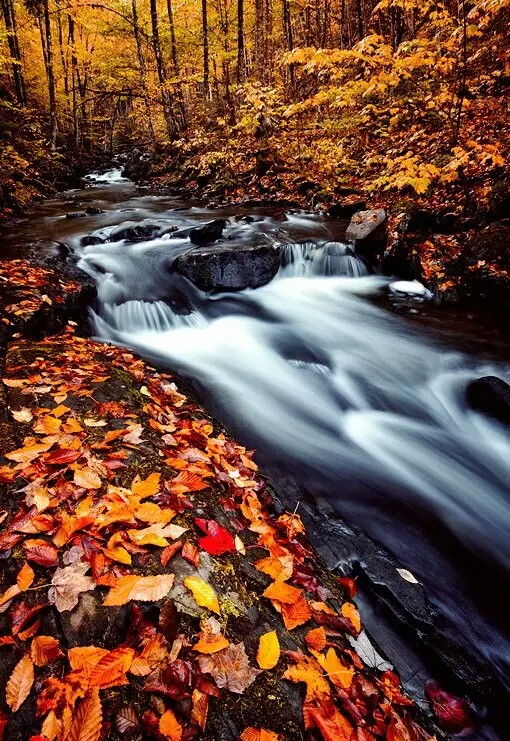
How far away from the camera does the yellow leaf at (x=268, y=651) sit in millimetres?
1833

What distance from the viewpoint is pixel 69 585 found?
1.91 meters

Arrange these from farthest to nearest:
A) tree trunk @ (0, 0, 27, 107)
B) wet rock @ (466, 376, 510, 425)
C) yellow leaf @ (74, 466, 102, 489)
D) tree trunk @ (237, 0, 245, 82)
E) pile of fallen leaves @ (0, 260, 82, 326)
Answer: tree trunk @ (0, 0, 27, 107)
tree trunk @ (237, 0, 245, 82)
wet rock @ (466, 376, 510, 425)
pile of fallen leaves @ (0, 260, 82, 326)
yellow leaf @ (74, 466, 102, 489)

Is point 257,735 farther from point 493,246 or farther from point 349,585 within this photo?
point 493,246

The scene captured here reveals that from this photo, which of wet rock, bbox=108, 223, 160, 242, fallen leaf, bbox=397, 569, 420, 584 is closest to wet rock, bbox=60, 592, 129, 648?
fallen leaf, bbox=397, 569, 420, 584

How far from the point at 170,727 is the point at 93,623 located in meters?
0.53

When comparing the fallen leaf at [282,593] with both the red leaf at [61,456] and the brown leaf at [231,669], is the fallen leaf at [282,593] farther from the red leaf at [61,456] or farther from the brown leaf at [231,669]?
the red leaf at [61,456]

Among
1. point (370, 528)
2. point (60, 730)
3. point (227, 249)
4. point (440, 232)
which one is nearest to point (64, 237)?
point (227, 249)

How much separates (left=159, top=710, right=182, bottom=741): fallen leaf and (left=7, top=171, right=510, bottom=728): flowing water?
91.2 inches

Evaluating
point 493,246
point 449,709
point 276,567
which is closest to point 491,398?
point 493,246

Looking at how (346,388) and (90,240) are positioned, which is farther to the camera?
(90,240)

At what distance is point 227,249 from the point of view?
27.8 feet

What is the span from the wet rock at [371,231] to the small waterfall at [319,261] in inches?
12.9

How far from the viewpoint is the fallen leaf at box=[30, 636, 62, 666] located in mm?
1630

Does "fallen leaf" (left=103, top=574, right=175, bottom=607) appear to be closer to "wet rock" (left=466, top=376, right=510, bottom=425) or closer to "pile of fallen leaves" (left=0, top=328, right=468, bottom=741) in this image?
"pile of fallen leaves" (left=0, top=328, right=468, bottom=741)
